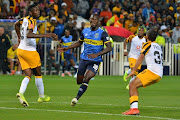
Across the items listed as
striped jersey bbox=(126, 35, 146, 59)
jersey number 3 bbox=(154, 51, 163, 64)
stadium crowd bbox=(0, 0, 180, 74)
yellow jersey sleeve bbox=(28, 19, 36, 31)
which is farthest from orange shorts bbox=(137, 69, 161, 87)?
stadium crowd bbox=(0, 0, 180, 74)

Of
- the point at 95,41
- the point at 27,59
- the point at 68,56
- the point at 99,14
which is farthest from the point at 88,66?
the point at 99,14

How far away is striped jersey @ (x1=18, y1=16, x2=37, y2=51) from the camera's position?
43.1 ft

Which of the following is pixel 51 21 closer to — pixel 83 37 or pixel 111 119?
pixel 83 37

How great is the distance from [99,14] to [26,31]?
807 inches

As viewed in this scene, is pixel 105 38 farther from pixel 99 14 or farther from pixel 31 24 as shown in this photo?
pixel 99 14

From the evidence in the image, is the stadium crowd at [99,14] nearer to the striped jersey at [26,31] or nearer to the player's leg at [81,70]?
the player's leg at [81,70]

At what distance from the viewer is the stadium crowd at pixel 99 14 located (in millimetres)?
28628

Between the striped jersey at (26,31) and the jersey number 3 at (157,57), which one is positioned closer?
the jersey number 3 at (157,57)

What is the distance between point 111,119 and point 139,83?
136 cm

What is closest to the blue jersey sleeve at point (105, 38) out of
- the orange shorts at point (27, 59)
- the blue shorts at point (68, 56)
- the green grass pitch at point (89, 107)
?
the green grass pitch at point (89, 107)

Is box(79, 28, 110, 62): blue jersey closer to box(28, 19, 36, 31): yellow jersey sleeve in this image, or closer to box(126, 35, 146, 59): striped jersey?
box(28, 19, 36, 31): yellow jersey sleeve

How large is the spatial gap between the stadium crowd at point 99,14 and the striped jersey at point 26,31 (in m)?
13.8

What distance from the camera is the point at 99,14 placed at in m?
33.5

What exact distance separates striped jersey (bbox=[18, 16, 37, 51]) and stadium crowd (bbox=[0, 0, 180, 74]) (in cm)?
1376
